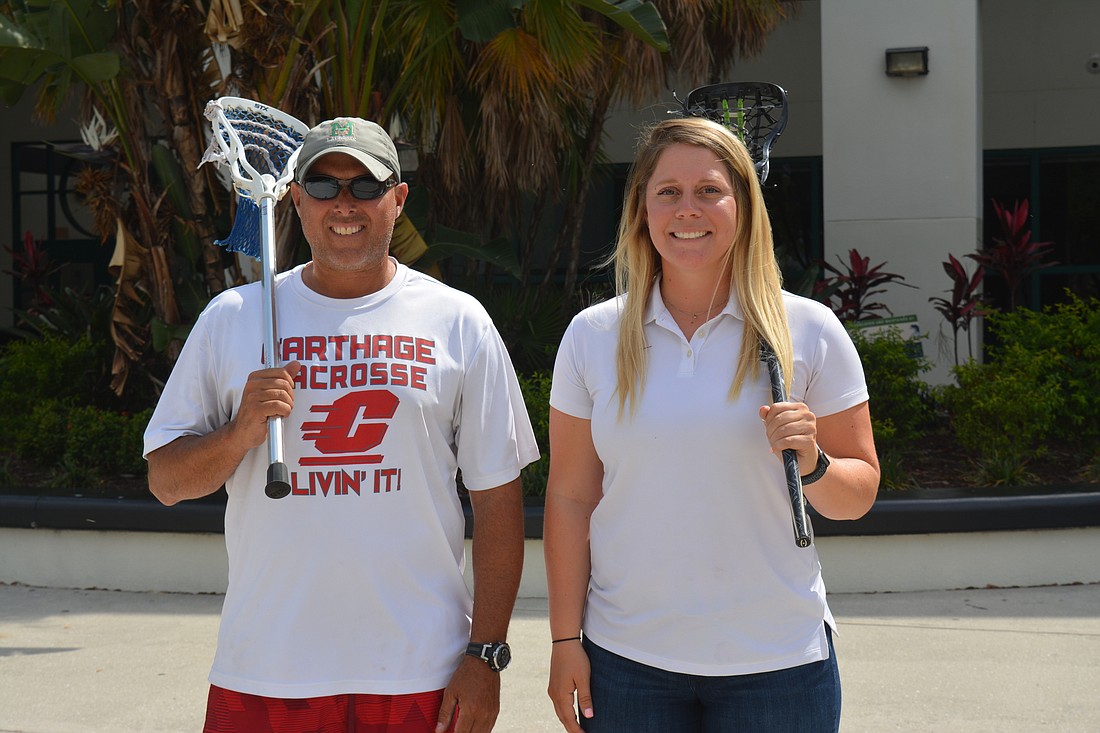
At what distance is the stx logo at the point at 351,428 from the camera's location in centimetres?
245

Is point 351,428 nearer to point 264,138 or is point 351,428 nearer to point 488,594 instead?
point 488,594

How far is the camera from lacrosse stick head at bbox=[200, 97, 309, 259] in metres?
2.91

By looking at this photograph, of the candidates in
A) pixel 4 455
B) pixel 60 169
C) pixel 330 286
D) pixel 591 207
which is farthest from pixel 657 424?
pixel 60 169

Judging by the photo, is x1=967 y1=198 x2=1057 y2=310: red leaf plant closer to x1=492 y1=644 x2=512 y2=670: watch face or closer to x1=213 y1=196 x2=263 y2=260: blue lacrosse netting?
x1=213 y1=196 x2=263 y2=260: blue lacrosse netting

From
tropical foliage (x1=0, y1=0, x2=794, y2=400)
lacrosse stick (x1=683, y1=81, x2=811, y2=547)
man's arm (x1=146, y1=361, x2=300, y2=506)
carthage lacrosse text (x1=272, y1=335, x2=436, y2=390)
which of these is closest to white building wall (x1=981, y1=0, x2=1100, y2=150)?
tropical foliage (x1=0, y1=0, x2=794, y2=400)

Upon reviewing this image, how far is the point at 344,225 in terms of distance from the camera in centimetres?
255

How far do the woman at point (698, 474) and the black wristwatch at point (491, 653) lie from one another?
0.12m

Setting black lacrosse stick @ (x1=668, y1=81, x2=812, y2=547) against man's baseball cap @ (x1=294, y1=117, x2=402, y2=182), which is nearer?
man's baseball cap @ (x1=294, y1=117, x2=402, y2=182)

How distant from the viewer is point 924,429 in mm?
8188

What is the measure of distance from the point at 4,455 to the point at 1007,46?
35.9 ft

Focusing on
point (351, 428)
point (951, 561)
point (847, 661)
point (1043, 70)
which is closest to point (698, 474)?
point (351, 428)

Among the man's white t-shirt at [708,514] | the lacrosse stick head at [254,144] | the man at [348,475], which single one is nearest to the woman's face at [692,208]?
the man's white t-shirt at [708,514]

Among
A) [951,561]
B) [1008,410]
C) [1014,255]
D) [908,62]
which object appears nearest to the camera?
[951,561]

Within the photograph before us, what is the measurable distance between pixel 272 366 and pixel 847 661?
3542mm
